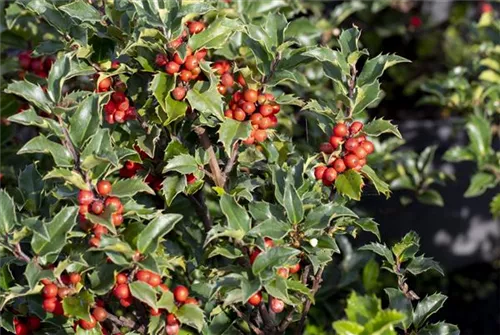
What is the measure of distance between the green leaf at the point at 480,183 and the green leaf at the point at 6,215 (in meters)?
1.44

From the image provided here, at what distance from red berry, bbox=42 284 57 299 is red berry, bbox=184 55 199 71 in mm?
467

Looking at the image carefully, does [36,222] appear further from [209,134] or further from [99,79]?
[209,134]

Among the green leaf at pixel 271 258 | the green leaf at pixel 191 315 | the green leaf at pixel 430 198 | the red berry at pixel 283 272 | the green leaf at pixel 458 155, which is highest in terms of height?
the green leaf at pixel 271 258

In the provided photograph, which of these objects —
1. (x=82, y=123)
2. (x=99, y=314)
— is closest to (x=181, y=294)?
(x=99, y=314)

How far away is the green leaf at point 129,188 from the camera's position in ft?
4.53

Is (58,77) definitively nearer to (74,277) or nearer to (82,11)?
(82,11)

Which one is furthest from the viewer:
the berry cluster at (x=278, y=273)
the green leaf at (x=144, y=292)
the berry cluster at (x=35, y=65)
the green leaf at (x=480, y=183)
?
the green leaf at (x=480, y=183)

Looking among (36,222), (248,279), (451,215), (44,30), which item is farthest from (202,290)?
(451,215)

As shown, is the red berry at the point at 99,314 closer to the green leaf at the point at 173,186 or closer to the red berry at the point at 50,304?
the red berry at the point at 50,304

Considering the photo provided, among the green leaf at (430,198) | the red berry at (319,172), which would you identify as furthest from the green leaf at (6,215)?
the green leaf at (430,198)

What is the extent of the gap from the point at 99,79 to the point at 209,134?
0.94ft

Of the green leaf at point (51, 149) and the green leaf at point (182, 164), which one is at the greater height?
the green leaf at point (51, 149)

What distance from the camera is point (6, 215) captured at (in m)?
1.40

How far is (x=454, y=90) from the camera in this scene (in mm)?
2754
